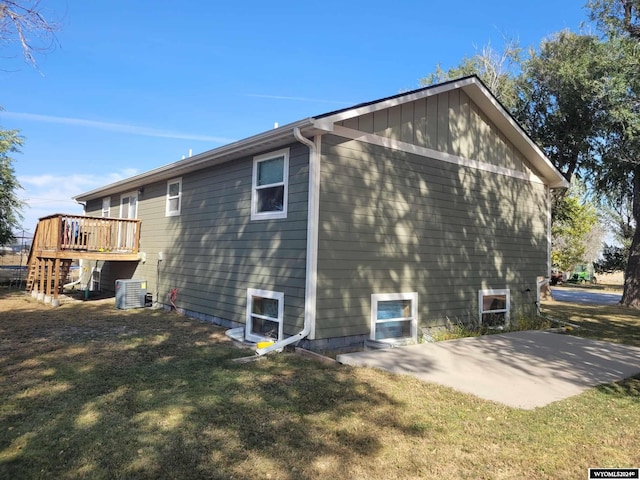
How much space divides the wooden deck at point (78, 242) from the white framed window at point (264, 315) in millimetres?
5961

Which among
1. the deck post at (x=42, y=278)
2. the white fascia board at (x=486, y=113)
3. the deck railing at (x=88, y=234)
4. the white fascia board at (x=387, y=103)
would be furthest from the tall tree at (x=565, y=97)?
the deck post at (x=42, y=278)

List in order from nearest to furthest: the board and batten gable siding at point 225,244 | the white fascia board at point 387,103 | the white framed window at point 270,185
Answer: the white fascia board at point 387,103 < the board and batten gable siding at point 225,244 < the white framed window at point 270,185

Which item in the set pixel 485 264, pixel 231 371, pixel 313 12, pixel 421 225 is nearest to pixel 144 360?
pixel 231 371

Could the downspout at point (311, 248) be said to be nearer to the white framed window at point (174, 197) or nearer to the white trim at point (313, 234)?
the white trim at point (313, 234)

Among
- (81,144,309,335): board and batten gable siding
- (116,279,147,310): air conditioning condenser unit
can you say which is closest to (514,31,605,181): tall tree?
(81,144,309,335): board and batten gable siding

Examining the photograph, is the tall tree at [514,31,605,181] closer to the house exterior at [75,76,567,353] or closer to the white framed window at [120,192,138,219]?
the house exterior at [75,76,567,353]

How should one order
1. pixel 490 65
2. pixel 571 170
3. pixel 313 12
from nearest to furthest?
1. pixel 313 12
2. pixel 571 170
3. pixel 490 65

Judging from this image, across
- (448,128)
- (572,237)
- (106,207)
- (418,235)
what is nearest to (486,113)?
(448,128)

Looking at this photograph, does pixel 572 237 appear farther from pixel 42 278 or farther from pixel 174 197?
pixel 42 278

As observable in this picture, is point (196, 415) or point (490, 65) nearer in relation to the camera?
point (196, 415)

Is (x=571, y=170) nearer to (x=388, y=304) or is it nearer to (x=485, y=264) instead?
(x=485, y=264)

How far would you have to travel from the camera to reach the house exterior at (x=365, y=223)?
6.73 meters

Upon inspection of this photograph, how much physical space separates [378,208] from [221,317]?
389 centimetres

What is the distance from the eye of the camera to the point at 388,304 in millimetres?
7496
